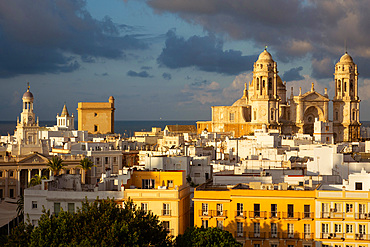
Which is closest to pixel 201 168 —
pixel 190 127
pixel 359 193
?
pixel 359 193

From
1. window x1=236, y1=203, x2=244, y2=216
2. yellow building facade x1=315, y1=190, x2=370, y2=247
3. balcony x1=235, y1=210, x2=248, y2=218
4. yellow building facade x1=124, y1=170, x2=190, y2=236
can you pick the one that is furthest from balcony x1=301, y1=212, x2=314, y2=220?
yellow building facade x1=124, y1=170, x2=190, y2=236

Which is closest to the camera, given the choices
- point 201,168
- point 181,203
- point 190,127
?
point 181,203

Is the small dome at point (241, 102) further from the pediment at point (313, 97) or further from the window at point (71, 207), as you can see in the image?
the window at point (71, 207)

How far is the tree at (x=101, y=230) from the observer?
33.9 metres

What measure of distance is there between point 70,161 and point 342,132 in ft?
216

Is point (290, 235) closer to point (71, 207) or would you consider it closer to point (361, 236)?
point (361, 236)

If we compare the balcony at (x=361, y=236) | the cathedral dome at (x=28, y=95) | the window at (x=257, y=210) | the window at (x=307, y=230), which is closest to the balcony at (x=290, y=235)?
the window at (x=307, y=230)

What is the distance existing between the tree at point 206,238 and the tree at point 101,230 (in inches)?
40.9

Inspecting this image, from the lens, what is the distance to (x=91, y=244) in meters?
33.2

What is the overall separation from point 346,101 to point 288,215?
98537mm

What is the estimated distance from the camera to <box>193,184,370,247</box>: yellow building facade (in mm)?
37812

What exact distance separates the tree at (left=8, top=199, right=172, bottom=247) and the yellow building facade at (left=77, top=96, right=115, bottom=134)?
124952 mm

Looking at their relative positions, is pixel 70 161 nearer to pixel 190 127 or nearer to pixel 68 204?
pixel 68 204

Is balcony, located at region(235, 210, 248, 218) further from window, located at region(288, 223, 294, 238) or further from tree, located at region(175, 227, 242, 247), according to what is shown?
tree, located at region(175, 227, 242, 247)
